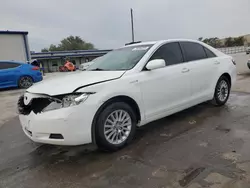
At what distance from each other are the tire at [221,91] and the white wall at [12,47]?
63.2 feet

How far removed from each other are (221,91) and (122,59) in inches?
102

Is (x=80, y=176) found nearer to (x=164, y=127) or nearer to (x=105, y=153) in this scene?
(x=105, y=153)

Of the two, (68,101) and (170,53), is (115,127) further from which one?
(170,53)

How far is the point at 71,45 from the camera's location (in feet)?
207

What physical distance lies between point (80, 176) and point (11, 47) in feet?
66.5

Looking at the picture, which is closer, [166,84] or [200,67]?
[166,84]

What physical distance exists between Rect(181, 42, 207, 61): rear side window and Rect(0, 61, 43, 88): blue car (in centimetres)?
885

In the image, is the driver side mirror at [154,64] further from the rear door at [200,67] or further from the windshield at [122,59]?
the rear door at [200,67]

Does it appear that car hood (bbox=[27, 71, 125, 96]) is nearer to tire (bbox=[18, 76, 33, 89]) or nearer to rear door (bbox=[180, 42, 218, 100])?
rear door (bbox=[180, 42, 218, 100])

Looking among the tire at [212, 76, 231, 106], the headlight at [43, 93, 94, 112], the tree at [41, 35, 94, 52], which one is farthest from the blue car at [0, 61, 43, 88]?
the tree at [41, 35, 94, 52]

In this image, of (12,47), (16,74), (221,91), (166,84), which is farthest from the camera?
(12,47)

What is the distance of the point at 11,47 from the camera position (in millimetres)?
19891

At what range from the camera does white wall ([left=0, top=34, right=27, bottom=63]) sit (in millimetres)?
19500

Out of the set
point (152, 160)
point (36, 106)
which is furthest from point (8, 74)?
point (152, 160)
